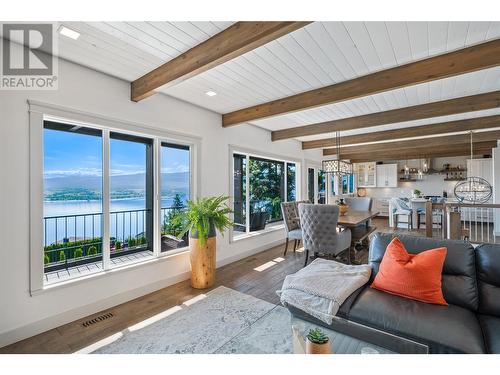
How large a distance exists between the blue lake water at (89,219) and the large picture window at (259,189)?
172cm

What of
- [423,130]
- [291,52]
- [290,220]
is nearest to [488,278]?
[291,52]

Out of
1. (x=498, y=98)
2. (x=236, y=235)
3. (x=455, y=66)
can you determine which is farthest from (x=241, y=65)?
(x=498, y=98)

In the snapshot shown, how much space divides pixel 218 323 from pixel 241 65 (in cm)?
267

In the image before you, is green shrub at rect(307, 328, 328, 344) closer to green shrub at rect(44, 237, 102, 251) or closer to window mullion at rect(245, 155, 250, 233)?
green shrub at rect(44, 237, 102, 251)

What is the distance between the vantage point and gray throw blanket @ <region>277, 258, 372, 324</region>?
192 centimetres

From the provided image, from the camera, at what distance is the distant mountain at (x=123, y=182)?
2828mm

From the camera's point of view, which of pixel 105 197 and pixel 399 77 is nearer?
pixel 399 77

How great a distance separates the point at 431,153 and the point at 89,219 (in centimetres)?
978

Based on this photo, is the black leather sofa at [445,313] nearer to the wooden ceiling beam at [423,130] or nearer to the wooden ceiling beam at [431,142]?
the wooden ceiling beam at [423,130]

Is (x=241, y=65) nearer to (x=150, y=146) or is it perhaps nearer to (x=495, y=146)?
(x=150, y=146)

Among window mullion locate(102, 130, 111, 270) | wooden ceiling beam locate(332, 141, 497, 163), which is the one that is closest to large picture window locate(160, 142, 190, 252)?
window mullion locate(102, 130, 111, 270)

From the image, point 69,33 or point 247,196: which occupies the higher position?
point 69,33

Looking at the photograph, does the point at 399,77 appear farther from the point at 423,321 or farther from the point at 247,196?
the point at 247,196

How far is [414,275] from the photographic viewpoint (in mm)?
1933
